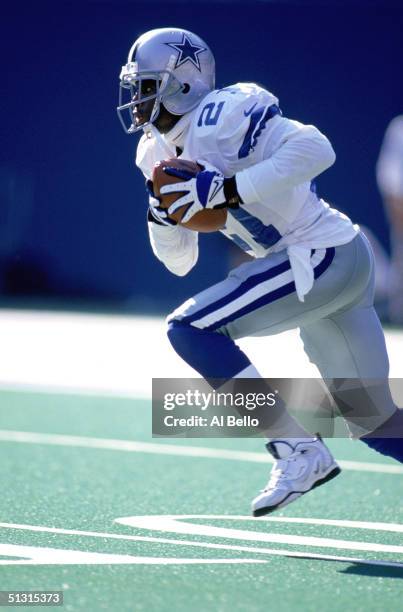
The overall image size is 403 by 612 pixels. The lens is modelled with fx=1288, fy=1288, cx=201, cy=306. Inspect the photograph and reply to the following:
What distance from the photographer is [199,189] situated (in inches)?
154

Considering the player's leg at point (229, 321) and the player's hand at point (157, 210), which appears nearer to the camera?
the player's leg at point (229, 321)

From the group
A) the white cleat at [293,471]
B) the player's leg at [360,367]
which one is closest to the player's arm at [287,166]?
the player's leg at [360,367]

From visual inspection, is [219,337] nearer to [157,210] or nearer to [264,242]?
[264,242]

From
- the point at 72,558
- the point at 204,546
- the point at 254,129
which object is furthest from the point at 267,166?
the point at 72,558

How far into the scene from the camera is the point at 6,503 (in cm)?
473

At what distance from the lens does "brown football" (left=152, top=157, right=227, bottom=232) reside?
3.98 meters

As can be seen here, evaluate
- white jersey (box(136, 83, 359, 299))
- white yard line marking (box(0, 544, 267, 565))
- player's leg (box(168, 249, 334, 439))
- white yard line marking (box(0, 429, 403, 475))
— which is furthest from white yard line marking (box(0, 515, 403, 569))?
white yard line marking (box(0, 429, 403, 475))

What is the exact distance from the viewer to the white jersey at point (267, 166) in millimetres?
3910

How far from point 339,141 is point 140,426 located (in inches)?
261

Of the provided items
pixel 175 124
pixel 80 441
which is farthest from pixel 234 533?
pixel 80 441

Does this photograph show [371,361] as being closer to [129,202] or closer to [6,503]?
[6,503]

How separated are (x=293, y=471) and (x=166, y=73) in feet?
4.45

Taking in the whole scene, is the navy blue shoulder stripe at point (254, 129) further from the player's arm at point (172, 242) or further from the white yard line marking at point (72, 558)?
the white yard line marking at point (72, 558)

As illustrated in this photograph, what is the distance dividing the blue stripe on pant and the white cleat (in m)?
0.28
